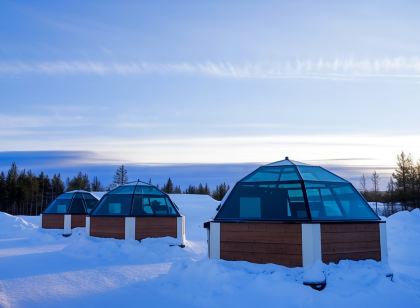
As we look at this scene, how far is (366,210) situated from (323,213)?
5.94 feet

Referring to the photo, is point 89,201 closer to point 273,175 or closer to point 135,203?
point 135,203

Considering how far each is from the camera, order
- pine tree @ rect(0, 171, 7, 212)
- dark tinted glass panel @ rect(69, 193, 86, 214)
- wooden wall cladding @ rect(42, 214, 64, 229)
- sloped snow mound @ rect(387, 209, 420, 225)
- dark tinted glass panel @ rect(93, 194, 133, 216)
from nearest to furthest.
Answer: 1. dark tinted glass panel @ rect(93, 194, 133, 216)
2. sloped snow mound @ rect(387, 209, 420, 225)
3. dark tinted glass panel @ rect(69, 193, 86, 214)
4. wooden wall cladding @ rect(42, 214, 64, 229)
5. pine tree @ rect(0, 171, 7, 212)

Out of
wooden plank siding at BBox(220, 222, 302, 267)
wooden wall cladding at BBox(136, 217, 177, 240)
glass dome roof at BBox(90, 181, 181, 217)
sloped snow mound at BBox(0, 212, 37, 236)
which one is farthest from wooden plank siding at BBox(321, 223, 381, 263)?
sloped snow mound at BBox(0, 212, 37, 236)

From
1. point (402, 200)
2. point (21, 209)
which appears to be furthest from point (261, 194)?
point (21, 209)

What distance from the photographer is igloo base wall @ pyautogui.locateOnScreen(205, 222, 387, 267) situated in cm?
1084

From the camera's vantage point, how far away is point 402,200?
1786 inches

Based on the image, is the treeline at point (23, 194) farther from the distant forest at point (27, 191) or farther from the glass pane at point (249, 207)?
the glass pane at point (249, 207)

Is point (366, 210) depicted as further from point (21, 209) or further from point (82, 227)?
point (21, 209)

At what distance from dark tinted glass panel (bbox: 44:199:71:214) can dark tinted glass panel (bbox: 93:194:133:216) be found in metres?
7.47

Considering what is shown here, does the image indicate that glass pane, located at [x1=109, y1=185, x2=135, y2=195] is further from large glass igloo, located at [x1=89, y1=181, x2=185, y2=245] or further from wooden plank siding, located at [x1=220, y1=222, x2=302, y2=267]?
wooden plank siding, located at [x1=220, y1=222, x2=302, y2=267]

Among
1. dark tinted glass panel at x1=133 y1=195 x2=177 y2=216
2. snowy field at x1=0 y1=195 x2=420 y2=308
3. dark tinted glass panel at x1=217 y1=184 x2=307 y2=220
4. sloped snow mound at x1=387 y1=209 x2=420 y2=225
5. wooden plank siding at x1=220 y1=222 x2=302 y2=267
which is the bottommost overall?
snowy field at x1=0 y1=195 x2=420 y2=308

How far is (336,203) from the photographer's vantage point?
39.4 ft

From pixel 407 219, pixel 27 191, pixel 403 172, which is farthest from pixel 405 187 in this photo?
pixel 27 191

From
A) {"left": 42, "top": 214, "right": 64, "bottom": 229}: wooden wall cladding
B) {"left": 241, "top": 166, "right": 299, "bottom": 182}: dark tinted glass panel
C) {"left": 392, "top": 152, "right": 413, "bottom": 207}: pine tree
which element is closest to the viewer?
{"left": 241, "top": 166, "right": 299, "bottom": 182}: dark tinted glass panel
